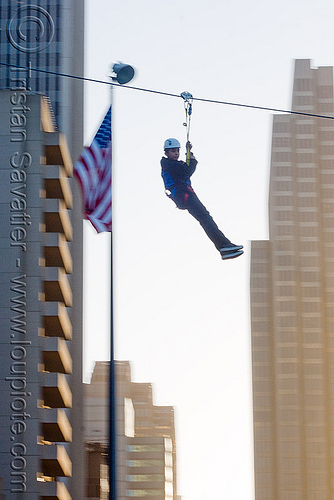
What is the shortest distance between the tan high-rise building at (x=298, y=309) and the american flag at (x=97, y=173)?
145 meters

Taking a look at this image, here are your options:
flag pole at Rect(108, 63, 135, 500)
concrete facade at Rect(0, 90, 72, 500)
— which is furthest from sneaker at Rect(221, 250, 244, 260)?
concrete facade at Rect(0, 90, 72, 500)

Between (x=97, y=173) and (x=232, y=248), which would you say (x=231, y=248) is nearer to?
(x=232, y=248)

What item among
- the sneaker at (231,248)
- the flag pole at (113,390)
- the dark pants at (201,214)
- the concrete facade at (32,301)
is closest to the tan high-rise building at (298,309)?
the concrete facade at (32,301)

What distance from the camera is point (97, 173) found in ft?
79.7

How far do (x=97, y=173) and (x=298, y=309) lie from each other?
149033 millimetres

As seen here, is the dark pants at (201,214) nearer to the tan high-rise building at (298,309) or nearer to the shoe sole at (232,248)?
the shoe sole at (232,248)

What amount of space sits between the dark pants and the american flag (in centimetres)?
167

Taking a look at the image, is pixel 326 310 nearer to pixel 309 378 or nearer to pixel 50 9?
pixel 309 378

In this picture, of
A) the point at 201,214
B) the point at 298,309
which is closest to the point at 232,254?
the point at 201,214

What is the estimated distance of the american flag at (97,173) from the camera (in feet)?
78.4

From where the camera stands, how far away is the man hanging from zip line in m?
23.6

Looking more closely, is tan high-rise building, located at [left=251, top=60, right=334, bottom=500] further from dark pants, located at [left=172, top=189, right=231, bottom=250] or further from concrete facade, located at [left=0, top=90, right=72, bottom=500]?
dark pants, located at [left=172, top=189, right=231, bottom=250]

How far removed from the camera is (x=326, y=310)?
172000 millimetres

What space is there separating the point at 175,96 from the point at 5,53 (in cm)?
7944
